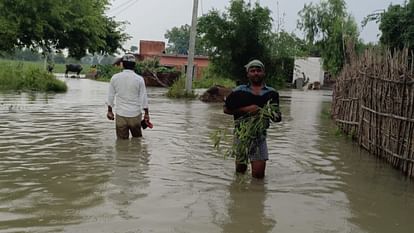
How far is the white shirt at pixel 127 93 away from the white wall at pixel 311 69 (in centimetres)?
3827

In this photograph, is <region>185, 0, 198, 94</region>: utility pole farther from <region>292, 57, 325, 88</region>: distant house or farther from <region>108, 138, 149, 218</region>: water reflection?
<region>292, 57, 325, 88</region>: distant house

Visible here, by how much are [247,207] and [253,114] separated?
1432 mm

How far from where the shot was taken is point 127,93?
29.3 feet

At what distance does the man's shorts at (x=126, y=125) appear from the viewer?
923 cm

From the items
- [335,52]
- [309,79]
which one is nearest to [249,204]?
[335,52]

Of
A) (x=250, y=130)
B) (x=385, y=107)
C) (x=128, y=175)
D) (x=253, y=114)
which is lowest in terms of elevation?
(x=128, y=175)

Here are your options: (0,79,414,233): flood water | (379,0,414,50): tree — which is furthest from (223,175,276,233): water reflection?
(379,0,414,50): tree

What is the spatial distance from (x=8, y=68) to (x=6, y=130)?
765 inches

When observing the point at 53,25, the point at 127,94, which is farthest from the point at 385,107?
the point at 53,25

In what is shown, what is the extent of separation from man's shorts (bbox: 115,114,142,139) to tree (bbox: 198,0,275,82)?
21.5 m

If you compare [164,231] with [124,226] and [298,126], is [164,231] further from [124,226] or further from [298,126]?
[298,126]

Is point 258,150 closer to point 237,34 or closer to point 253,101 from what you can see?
point 253,101

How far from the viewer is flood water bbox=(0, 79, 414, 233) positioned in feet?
16.2

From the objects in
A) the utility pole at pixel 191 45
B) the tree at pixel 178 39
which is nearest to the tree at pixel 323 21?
the utility pole at pixel 191 45
